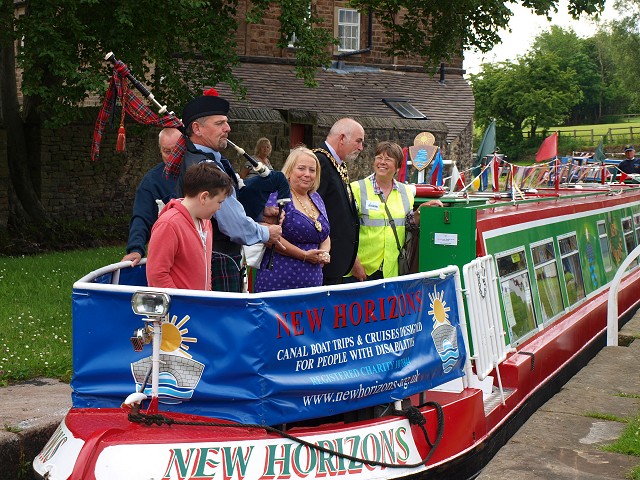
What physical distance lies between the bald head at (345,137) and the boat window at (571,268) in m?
3.14

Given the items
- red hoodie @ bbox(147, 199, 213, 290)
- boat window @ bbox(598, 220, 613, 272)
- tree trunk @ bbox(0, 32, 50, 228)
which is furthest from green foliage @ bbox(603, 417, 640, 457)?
tree trunk @ bbox(0, 32, 50, 228)

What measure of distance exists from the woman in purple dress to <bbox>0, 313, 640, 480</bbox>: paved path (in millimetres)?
1541

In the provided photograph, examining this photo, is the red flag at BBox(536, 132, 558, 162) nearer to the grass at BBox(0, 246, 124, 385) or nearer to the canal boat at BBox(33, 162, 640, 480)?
the canal boat at BBox(33, 162, 640, 480)

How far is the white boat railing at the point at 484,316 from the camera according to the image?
239 inches

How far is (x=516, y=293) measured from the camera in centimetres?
749

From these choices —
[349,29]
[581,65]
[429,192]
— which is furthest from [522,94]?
[429,192]

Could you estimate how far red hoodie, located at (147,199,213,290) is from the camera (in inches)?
189

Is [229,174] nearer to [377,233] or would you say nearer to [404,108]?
[377,233]

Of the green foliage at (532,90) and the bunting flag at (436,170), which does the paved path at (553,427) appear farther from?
the green foliage at (532,90)

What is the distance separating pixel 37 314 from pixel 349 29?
24381 millimetres

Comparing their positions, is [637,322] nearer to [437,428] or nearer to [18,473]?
[437,428]

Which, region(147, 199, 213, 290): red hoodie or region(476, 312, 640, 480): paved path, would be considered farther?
region(476, 312, 640, 480): paved path

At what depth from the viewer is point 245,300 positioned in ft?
14.5

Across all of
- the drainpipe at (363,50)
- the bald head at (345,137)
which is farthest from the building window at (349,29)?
the bald head at (345,137)
